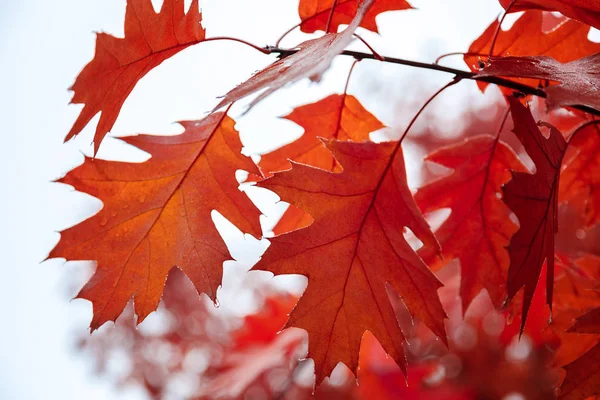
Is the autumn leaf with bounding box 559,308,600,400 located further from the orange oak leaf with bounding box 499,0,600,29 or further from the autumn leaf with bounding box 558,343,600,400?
the orange oak leaf with bounding box 499,0,600,29

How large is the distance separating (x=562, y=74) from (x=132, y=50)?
50cm

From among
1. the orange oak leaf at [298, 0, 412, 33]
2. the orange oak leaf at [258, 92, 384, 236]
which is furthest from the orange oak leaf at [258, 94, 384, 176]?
the orange oak leaf at [298, 0, 412, 33]

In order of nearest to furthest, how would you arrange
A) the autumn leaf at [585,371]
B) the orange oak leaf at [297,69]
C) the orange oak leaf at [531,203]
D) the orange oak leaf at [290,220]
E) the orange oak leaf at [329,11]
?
the orange oak leaf at [297,69] → the orange oak leaf at [531,203] → the autumn leaf at [585,371] → the orange oak leaf at [329,11] → the orange oak leaf at [290,220]

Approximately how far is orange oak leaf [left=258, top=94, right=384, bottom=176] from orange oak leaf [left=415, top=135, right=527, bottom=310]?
0.53 feet

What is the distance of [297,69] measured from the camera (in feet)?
1.49

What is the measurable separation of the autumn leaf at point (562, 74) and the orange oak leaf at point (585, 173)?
0.47 meters

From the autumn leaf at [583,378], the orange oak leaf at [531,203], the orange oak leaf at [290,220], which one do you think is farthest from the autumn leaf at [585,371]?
the orange oak leaf at [290,220]

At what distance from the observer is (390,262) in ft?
2.63

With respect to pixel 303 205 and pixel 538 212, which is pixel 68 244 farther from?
pixel 538 212

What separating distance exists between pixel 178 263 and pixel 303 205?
0.63 feet

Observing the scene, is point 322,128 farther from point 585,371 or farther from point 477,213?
point 585,371

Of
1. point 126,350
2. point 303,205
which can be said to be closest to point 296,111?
point 303,205

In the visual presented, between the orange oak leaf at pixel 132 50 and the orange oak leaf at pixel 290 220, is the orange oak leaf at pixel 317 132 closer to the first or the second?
the orange oak leaf at pixel 290 220

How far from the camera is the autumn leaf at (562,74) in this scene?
484mm
